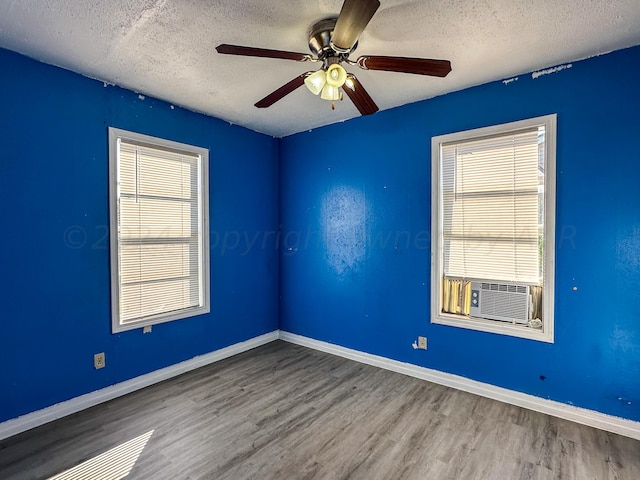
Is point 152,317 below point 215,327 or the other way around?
the other way around

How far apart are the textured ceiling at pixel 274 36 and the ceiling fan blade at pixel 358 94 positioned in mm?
315

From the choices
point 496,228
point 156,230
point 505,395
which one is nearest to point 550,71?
point 496,228

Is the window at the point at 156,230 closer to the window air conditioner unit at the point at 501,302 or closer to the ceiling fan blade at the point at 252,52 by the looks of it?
the ceiling fan blade at the point at 252,52

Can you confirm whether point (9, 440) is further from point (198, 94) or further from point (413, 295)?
point (413, 295)

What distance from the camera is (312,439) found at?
7.31ft

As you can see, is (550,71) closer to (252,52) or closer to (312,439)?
(252,52)

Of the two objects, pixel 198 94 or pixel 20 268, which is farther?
pixel 198 94

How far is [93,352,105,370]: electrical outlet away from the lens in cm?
266

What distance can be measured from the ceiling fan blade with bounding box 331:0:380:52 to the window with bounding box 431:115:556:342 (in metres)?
1.66

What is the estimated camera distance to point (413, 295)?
3201mm

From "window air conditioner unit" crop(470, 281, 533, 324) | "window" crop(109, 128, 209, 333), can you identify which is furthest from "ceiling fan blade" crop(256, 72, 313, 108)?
"window air conditioner unit" crop(470, 281, 533, 324)

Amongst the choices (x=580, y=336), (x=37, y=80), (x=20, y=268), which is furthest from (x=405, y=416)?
(x=37, y=80)

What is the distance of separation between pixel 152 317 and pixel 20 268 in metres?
1.06

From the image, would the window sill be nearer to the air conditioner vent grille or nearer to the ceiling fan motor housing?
→ the air conditioner vent grille
